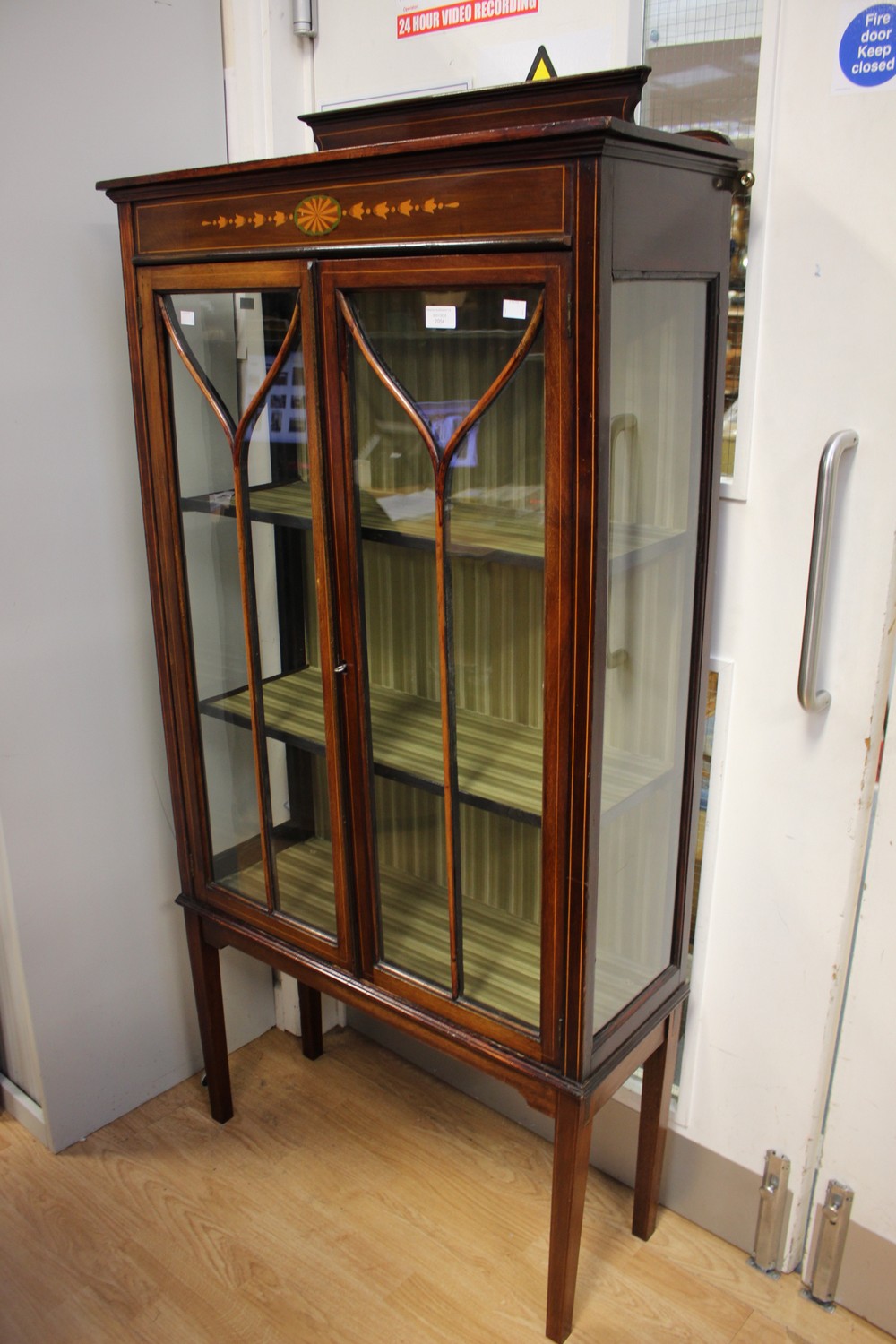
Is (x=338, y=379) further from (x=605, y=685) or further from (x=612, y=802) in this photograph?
(x=612, y=802)

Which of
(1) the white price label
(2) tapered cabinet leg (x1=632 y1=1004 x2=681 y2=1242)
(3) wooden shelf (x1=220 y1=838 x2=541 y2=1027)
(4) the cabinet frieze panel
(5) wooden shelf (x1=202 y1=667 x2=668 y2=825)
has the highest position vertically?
(4) the cabinet frieze panel

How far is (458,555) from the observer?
1.41 meters

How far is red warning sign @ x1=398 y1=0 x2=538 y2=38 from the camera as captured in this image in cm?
155

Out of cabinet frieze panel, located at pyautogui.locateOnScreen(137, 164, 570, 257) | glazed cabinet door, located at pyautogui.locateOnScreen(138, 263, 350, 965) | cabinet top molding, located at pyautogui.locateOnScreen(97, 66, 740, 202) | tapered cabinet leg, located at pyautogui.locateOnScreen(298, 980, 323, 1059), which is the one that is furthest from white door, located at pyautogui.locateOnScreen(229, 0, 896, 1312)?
tapered cabinet leg, located at pyautogui.locateOnScreen(298, 980, 323, 1059)

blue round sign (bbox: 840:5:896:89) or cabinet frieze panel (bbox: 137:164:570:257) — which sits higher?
blue round sign (bbox: 840:5:896:89)

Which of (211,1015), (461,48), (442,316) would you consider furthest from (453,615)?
(211,1015)

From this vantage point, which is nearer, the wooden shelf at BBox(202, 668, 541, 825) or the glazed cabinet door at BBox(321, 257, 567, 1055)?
the glazed cabinet door at BBox(321, 257, 567, 1055)

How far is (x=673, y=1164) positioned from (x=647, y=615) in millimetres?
986

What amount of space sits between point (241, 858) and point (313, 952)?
0.22 meters

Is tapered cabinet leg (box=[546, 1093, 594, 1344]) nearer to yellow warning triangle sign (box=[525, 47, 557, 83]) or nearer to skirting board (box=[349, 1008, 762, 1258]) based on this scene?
skirting board (box=[349, 1008, 762, 1258])

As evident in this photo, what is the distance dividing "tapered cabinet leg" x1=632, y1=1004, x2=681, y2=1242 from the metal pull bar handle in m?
0.56

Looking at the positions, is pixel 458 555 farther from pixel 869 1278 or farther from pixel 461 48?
pixel 869 1278

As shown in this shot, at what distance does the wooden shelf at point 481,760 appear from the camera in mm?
1456

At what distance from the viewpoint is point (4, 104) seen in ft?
5.26
